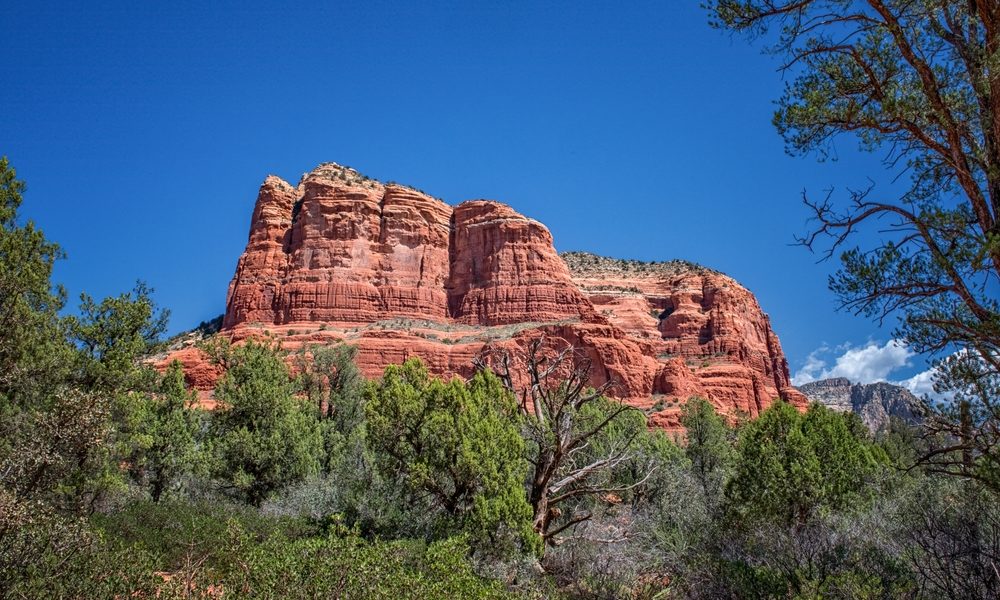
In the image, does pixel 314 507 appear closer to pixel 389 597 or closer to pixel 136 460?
pixel 136 460

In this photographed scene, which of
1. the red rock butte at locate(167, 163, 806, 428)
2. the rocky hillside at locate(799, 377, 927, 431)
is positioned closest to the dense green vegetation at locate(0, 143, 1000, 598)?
the red rock butte at locate(167, 163, 806, 428)

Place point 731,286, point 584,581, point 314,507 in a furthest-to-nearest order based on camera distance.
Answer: point 731,286, point 314,507, point 584,581

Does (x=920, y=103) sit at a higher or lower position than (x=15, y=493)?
higher

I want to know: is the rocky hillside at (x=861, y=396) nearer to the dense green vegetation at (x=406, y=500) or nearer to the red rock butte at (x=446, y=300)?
the red rock butte at (x=446, y=300)

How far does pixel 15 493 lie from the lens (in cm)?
793

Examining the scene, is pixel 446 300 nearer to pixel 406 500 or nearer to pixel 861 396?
pixel 406 500

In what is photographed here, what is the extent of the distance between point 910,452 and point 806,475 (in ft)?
89.8

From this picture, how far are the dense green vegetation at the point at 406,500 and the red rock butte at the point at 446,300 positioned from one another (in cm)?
4322

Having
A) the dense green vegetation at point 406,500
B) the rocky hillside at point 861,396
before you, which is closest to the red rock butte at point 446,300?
the dense green vegetation at point 406,500

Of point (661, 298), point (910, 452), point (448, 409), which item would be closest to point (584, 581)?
point (448, 409)

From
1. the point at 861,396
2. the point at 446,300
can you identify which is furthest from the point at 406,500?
the point at 861,396

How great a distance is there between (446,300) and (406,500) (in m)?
67.5

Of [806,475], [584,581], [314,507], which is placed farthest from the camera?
[314,507]

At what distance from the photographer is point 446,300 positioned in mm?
83312
